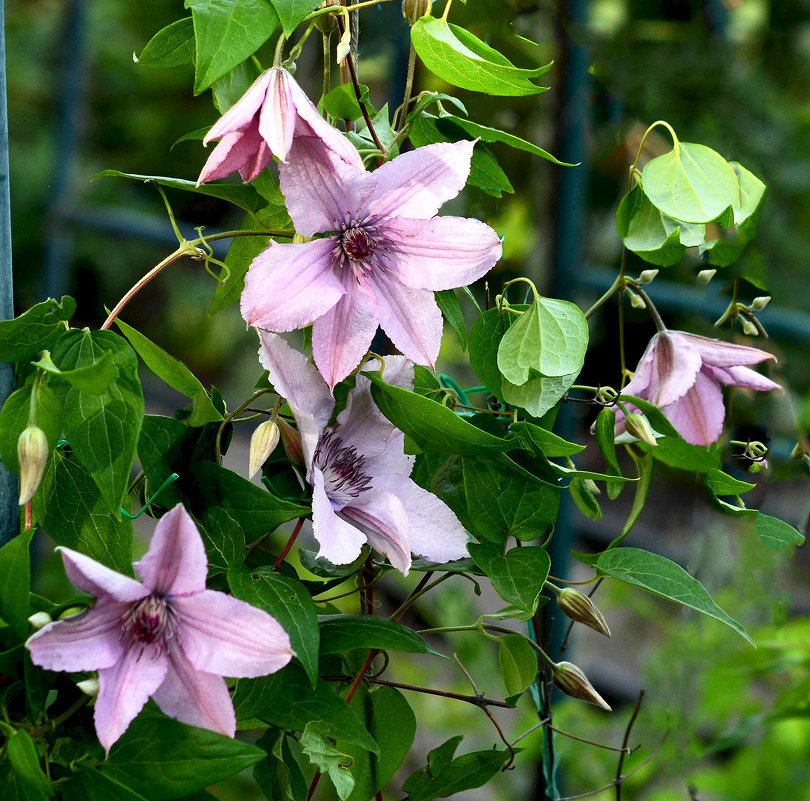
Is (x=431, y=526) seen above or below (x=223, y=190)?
below

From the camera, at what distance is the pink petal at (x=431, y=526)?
1.49 feet

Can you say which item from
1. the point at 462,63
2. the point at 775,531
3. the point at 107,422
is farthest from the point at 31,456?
the point at 775,531

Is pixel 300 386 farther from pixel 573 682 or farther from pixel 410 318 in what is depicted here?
pixel 573 682

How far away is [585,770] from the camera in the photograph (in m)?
1.32

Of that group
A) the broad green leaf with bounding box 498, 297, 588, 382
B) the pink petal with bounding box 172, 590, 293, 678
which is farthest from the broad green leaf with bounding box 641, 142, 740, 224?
the pink petal with bounding box 172, 590, 293, 678

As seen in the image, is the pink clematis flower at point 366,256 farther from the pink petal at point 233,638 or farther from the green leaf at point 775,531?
the green leaf at point 775,531

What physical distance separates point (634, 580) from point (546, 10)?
0.72 meters

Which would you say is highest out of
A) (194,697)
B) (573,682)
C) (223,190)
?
(223,190)

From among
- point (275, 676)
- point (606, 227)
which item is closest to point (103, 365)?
point (275, 676)

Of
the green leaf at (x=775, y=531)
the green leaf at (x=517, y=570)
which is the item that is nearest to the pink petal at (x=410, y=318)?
the green leaf at (x=517, y=570)

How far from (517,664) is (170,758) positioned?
0.19 meters

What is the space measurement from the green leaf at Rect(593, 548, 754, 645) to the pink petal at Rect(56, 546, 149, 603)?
230 mm

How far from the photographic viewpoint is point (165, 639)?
15.2 inches

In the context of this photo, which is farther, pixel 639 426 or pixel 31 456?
pixel 639 426
